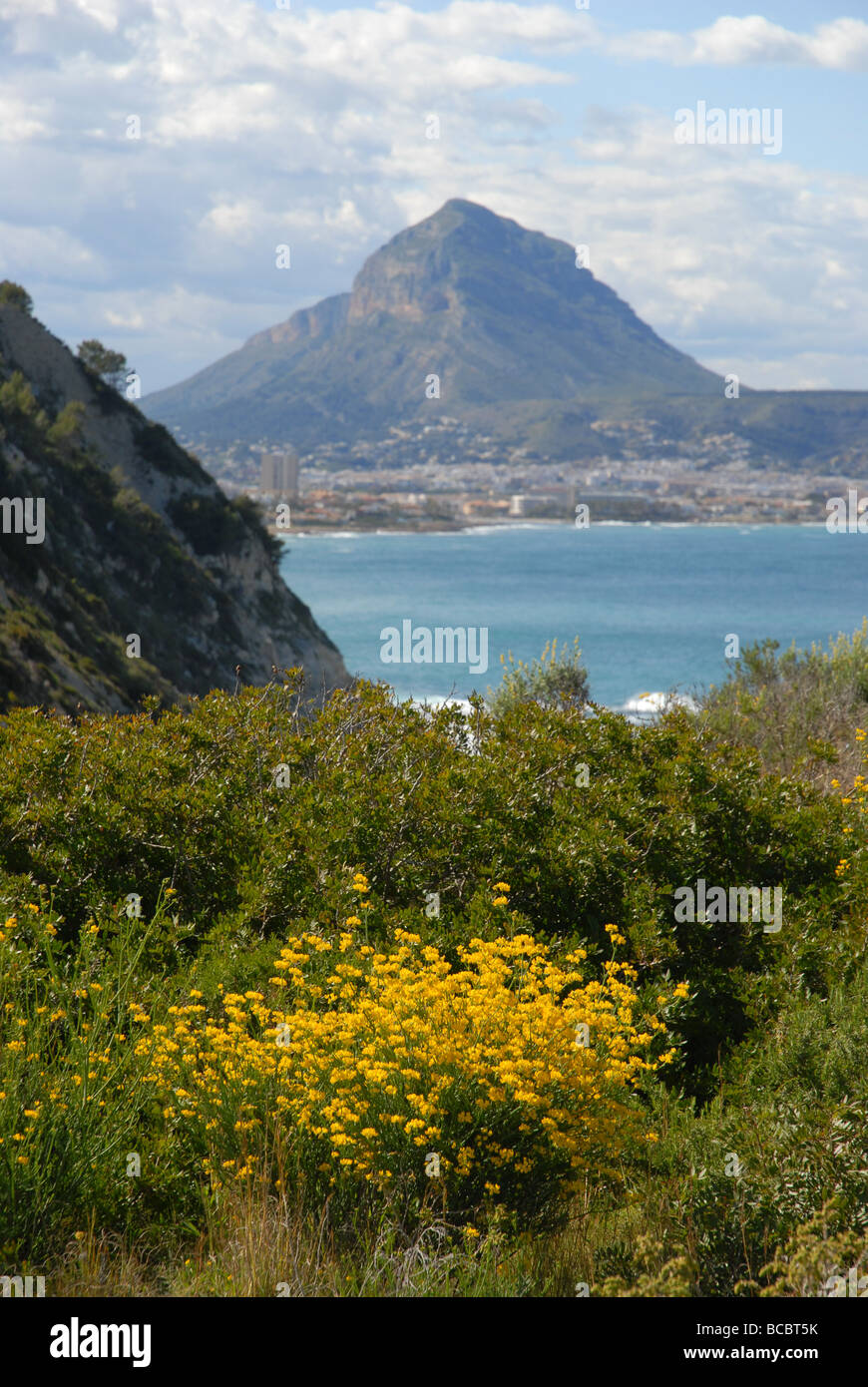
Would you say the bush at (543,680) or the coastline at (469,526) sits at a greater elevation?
the coastline at (469,526)

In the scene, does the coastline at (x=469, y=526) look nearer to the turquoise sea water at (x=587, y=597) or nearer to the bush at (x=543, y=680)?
the turquoise sea water at (x=587, y=597)

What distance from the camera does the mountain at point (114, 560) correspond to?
24703mm

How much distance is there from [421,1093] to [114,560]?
33122mm

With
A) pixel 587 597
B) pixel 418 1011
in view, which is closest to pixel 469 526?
pixel 587 597

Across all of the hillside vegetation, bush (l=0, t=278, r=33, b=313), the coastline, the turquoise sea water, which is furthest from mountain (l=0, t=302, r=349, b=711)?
the coastline

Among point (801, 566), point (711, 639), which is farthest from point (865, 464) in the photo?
point (711, 639)

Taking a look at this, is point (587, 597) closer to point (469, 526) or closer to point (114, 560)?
point (469, 526)

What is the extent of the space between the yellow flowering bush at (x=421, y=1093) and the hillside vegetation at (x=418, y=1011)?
0.02 metres

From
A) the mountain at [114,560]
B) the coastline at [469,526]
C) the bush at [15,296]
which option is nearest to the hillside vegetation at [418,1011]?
the mountain at [114,560]

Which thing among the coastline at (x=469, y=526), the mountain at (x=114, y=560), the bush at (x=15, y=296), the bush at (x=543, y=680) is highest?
the coastline at (x=469, y=526)

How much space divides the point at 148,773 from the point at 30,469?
29.6 metres

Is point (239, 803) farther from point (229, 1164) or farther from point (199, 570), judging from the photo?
point (199, 570)

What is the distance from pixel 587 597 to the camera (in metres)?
111

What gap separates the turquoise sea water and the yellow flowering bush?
152 feet
